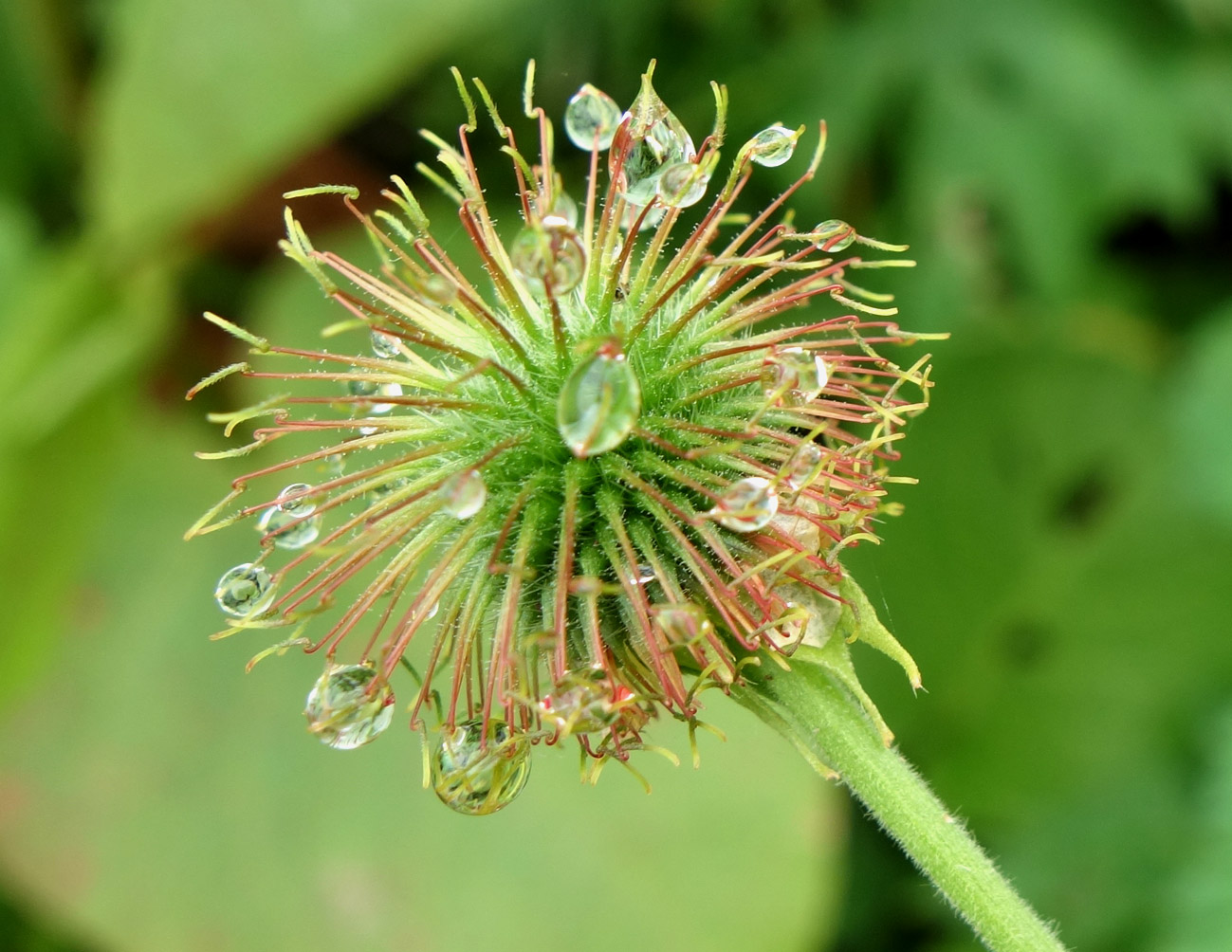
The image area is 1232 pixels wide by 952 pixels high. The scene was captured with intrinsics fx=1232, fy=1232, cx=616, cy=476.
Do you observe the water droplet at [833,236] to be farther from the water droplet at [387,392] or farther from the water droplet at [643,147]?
the water droplet at [387,392]

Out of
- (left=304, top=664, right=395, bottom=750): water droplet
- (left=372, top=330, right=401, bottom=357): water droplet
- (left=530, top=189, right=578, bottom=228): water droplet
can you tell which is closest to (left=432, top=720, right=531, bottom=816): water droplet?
(left=304, top=664, right=395, bottom=750): water droplet

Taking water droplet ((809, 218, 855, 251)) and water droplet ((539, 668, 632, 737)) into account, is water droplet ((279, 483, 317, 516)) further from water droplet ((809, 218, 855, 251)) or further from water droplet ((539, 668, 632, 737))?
water droplet ((809, 218, 855, 251))

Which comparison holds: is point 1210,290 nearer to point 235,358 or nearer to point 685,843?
point 685,843

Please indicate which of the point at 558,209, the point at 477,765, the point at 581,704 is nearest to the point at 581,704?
the point at 581,704

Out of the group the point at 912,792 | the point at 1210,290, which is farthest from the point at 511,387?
the point at 1210,290

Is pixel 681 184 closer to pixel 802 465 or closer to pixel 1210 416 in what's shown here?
pixel 802 465

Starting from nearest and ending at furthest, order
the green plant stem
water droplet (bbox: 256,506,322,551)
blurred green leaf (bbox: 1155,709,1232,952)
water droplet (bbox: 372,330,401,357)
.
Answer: the green plant stem → water droplet (bbox: 256,506,322,551) → water droplet (bbox: 372,330,401,357) → blurred green leaf (bbox: 1155,709,1232,952)
